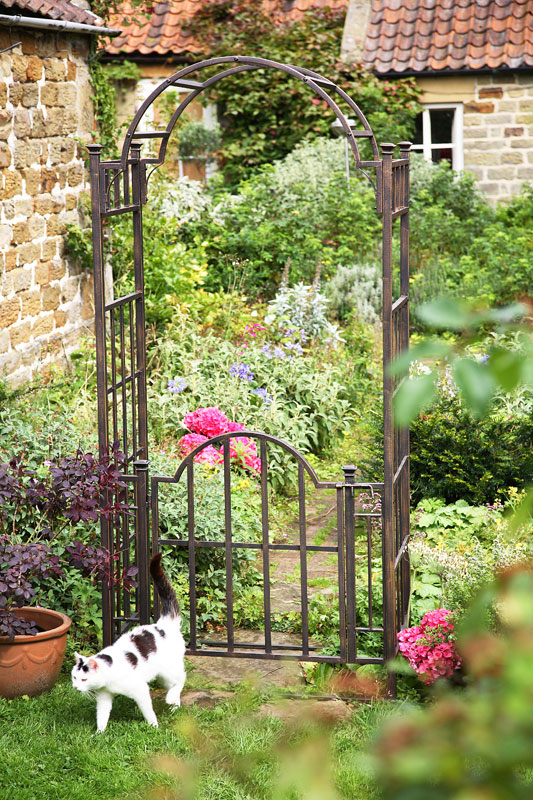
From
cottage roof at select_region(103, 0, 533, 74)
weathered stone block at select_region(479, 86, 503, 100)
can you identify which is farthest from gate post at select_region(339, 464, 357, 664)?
weathered stone block at select_region(479, 86, 503, 100)

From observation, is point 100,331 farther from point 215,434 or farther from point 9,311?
point 9,311

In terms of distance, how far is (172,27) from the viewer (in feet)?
42.6

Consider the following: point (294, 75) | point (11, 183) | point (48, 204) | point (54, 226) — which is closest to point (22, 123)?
point (11, 183)

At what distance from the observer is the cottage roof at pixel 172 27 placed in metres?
12.7

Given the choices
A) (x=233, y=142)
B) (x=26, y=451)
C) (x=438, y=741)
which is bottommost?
(x=26, y=451)

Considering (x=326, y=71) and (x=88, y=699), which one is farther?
(x=326, y=71)

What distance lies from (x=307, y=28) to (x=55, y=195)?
6.35 m

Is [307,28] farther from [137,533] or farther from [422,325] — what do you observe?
[137,533]

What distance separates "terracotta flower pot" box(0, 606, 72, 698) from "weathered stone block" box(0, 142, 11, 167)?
3.80 metres

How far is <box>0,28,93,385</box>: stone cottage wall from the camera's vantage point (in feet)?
22.2

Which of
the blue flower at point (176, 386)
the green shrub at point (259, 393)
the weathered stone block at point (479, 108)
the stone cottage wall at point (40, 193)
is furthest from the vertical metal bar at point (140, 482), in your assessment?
the weathered stone block at point (479, 108)

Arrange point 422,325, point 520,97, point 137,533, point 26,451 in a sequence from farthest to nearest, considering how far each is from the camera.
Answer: point 520,97
point 422,325
point 26,451
point 137,533

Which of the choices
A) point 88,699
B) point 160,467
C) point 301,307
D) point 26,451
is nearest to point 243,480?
point 160,467

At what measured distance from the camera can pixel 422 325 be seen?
9.80m
